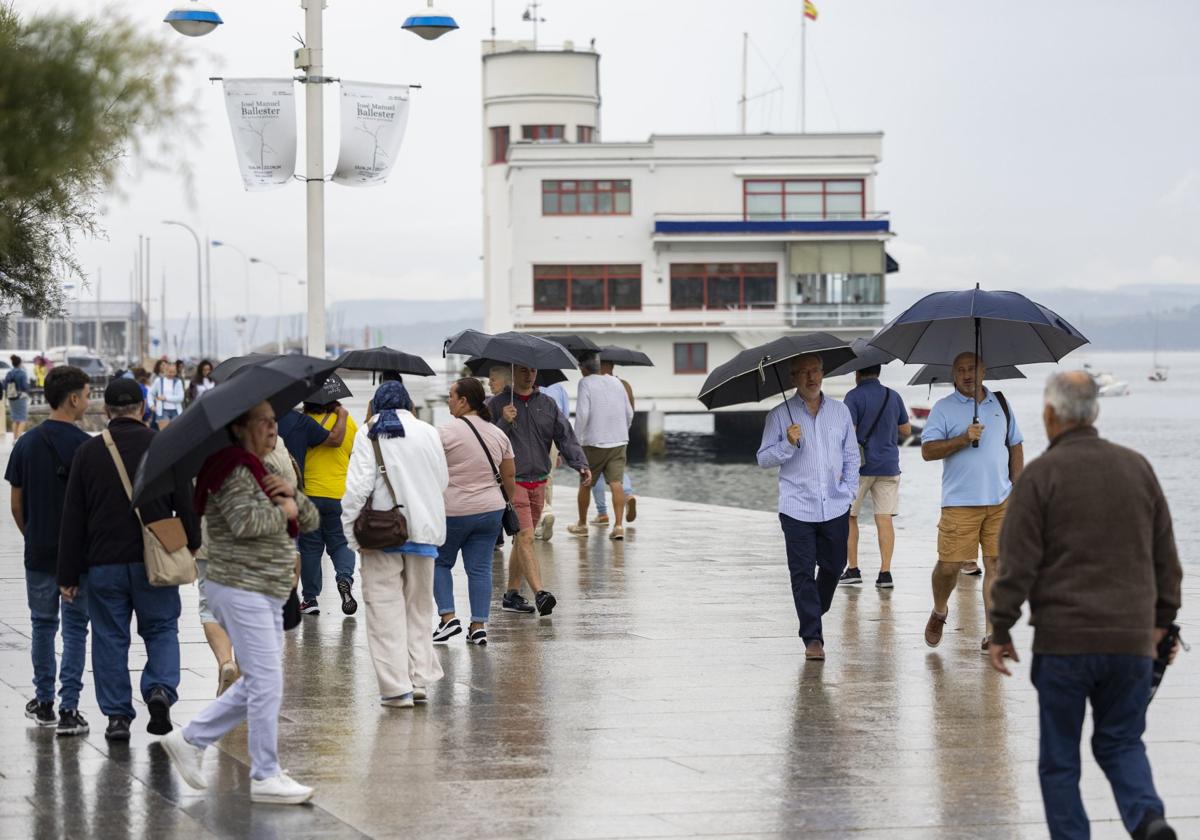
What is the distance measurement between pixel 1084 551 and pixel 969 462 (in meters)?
4.73

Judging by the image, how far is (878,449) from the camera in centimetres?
1470

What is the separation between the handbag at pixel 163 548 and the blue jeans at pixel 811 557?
3.91 metres

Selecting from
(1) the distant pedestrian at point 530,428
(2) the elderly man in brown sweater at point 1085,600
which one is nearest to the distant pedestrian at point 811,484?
(1) the distant pedestrian at point 530,428

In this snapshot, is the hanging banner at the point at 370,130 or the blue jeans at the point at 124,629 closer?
the blue jeans at the point at 124,629

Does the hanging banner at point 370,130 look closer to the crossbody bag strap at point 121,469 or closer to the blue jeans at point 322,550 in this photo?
the blue jeans at point 322,550

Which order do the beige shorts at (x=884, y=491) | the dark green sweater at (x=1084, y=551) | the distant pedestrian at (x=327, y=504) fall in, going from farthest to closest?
1. the beige shorts at (x=884, y=491)
2. the distant pedestrian at (x=327, y=504)
3. the dark green sweater at (x=1084, y=551)

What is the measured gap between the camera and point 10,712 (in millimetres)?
8969

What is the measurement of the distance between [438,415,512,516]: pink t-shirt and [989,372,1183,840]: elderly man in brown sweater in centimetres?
549

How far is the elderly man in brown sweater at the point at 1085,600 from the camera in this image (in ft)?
19.2

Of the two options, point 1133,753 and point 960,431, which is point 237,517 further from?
point 960,431

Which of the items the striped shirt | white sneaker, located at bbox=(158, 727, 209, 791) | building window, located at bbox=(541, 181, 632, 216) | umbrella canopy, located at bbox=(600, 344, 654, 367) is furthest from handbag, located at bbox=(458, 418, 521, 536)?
building window, located at bbox=(541, 181, 632, 216)

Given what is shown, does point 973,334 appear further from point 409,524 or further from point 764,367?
point 409,524

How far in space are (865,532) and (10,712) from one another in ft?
39.4

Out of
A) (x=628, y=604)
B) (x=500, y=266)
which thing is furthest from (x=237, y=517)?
(x=500, y=266)
